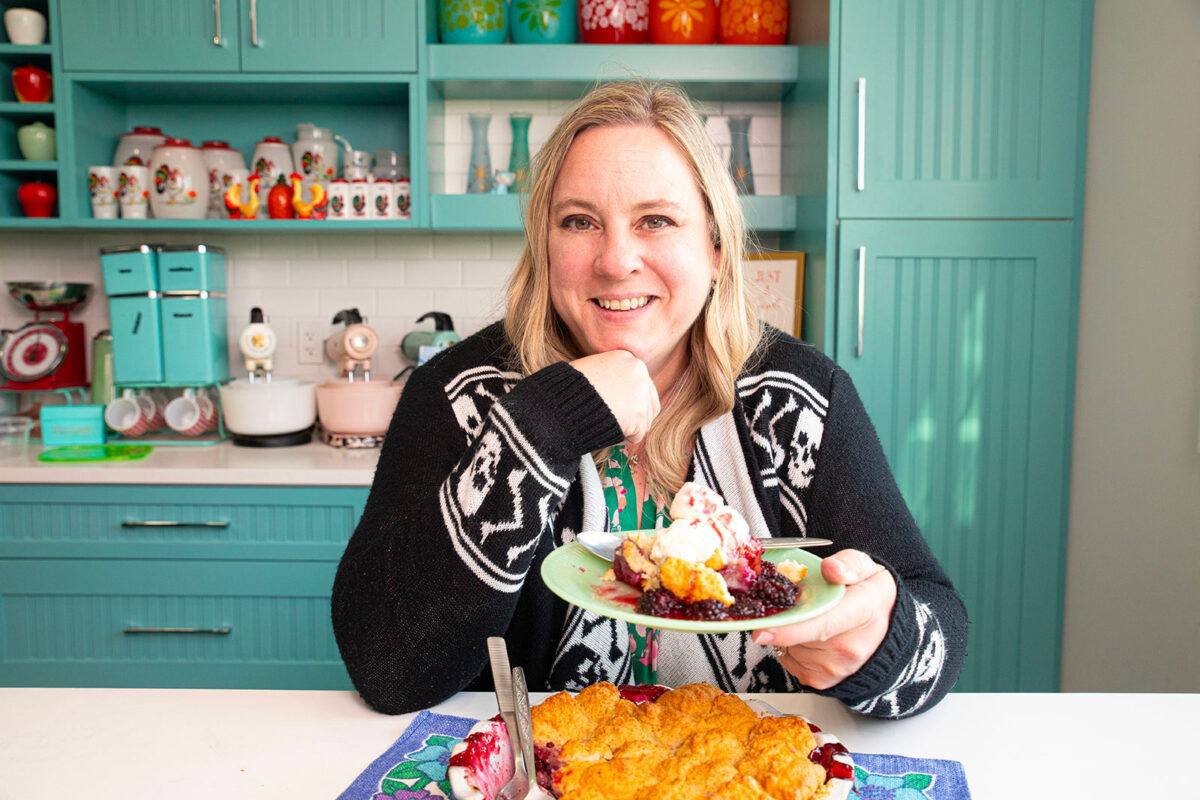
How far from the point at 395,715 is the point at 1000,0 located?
2.33 meters

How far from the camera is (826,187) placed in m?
2.42

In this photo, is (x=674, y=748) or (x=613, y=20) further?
(x=613, y=20)

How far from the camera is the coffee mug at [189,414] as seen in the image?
2.70 m

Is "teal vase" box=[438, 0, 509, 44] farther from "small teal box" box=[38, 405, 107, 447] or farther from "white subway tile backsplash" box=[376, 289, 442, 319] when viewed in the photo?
"small teal box" box=[38, 405, 107, 447]

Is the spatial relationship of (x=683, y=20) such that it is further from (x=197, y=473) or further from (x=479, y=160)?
(x=197, y=473)

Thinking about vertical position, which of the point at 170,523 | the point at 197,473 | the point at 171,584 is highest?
the point at 197,473

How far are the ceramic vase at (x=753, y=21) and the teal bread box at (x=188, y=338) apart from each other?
175 centimetres

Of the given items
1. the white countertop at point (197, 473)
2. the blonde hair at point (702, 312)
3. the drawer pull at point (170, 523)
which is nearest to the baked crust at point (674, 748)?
the blonde hair at point (702, 312)

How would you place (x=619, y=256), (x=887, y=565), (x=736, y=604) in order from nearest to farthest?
(x=736, y=604)
(x=887, y=565)
(x=619, y=256)

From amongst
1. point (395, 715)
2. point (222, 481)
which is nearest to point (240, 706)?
point (395, 715)

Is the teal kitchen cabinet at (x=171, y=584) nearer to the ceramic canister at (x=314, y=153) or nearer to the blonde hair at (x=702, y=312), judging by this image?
the ceramic canister at (x=314, y=153)

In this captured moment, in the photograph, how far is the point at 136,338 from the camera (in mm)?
2662

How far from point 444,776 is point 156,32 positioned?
2481 millimetres

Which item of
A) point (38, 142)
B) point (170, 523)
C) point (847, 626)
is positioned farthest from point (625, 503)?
point (38, 142)
